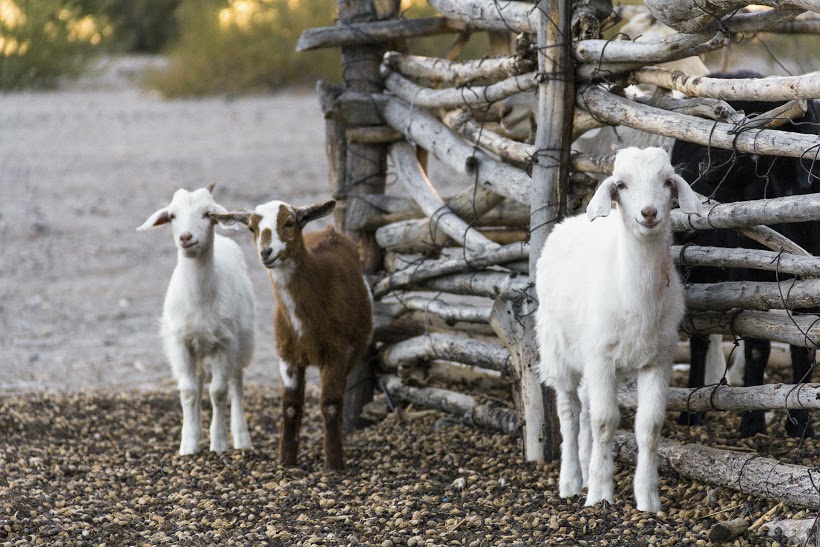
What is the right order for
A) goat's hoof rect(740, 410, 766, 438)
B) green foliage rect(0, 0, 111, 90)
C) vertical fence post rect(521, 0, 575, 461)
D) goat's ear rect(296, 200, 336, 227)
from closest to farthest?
A: vertical fence post rect(521, 0, 575, 461)
goat's hoof rect(740, 410, 766, 438)
goat's ear rect(296, 200, 336, 227)
green foliage rect(0, 0, 111, 90)

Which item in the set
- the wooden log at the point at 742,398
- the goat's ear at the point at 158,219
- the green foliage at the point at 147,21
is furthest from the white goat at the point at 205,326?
the green foliage at the point at 147,21

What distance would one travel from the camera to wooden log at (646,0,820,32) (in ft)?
15.4

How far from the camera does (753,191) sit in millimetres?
6078

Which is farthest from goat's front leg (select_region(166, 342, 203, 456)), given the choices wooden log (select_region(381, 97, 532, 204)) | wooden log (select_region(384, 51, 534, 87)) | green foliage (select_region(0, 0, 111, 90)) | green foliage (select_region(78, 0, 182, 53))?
green foliage (select_region(78, 0, 182, 53))

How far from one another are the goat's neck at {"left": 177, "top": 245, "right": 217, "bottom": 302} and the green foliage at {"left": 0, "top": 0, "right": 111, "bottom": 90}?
13.9 metres

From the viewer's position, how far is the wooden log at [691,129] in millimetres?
4906

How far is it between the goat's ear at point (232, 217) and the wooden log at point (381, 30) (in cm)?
162

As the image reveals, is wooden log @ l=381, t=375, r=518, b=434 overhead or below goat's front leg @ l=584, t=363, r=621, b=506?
below

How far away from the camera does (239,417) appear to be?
7.20 m

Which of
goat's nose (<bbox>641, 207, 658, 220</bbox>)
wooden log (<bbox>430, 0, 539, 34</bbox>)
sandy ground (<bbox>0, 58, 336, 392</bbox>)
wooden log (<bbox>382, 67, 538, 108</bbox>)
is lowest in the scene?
sandy ground (<bbox>0, 58, 336, 392</bbox>)

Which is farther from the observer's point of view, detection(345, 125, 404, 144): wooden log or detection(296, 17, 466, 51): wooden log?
detection(345, 125, 404, 144): wooden log

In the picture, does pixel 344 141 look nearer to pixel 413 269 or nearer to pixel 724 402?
pixel 413 269

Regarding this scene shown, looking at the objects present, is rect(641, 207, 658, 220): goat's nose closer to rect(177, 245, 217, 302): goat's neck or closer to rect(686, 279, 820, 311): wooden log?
rect(686, 279, 820, 311): wooden log

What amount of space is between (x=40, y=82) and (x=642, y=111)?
17087 millimetres
